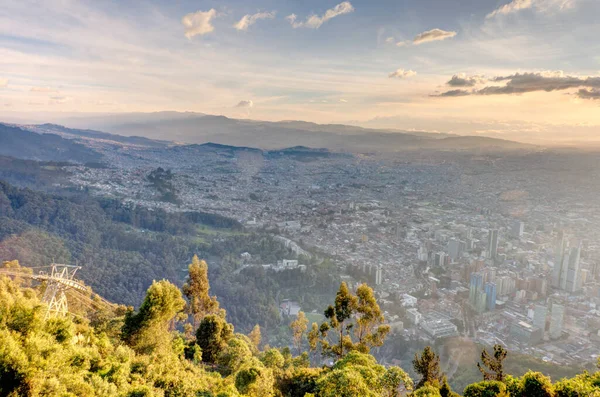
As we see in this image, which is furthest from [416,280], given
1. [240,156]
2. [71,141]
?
[71,141]

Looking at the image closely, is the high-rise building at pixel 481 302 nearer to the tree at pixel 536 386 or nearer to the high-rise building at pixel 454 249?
the high-rise building at pixel 454 249

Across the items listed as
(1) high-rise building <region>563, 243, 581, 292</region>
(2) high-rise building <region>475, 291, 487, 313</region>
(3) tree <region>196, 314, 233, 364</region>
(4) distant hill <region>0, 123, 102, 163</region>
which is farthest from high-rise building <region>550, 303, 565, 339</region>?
(4) distant hill <region>0, 123, 102, 163</region>

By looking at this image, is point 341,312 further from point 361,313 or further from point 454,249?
point 454,249

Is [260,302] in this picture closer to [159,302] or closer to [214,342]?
[214,342]

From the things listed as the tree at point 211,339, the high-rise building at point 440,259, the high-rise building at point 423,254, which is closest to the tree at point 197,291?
the tree at point 211,339

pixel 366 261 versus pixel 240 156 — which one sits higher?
pixel 240 156
